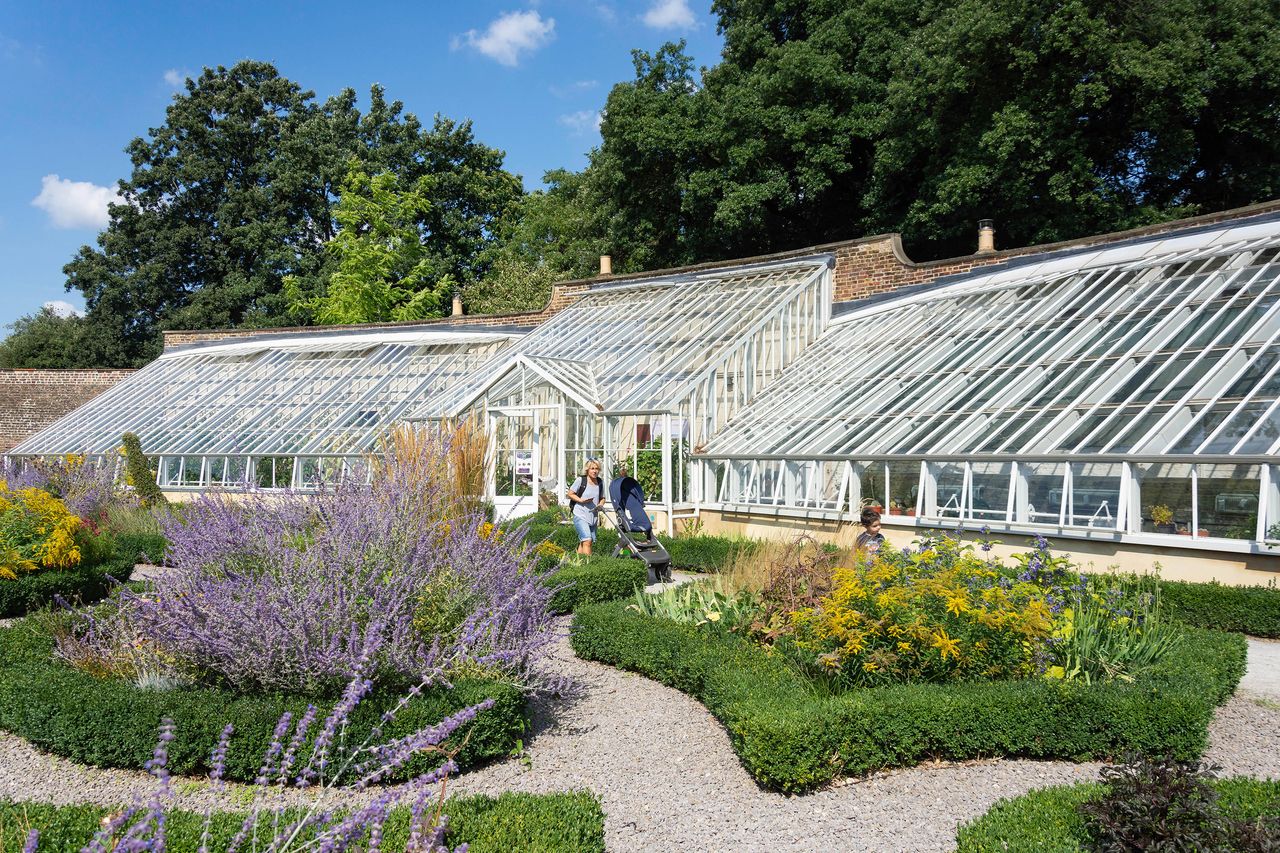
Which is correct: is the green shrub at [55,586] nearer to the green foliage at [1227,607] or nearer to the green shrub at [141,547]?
the green shrub at [141,547]

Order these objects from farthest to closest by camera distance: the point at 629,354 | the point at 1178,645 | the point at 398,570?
the point at 629,354
the point at 1178,645
the point at 398,570

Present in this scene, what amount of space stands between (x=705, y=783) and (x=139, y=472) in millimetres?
17458

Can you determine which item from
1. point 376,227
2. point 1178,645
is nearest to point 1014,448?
point 1178,645

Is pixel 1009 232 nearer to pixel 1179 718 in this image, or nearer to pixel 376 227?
pixel 1179 718

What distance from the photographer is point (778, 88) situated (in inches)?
1008

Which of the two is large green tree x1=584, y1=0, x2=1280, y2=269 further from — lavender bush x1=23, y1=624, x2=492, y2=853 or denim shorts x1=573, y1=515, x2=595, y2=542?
lavender bush x1=23, y1=624, x2=492, y2=853

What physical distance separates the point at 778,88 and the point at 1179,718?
2336 cm

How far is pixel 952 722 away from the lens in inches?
211

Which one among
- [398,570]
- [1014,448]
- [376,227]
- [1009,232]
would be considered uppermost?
[376,227]

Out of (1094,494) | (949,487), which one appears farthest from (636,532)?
(1094,494)

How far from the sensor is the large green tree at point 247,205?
124 ft

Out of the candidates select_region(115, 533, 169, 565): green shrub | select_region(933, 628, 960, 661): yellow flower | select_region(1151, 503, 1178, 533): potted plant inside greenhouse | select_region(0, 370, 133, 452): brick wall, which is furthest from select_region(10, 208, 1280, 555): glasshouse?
select_region(0, 370, 133, 452): brick wall

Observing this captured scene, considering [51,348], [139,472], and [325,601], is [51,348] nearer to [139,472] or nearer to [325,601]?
[139,472]

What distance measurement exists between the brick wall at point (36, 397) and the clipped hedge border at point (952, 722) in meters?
30.7
